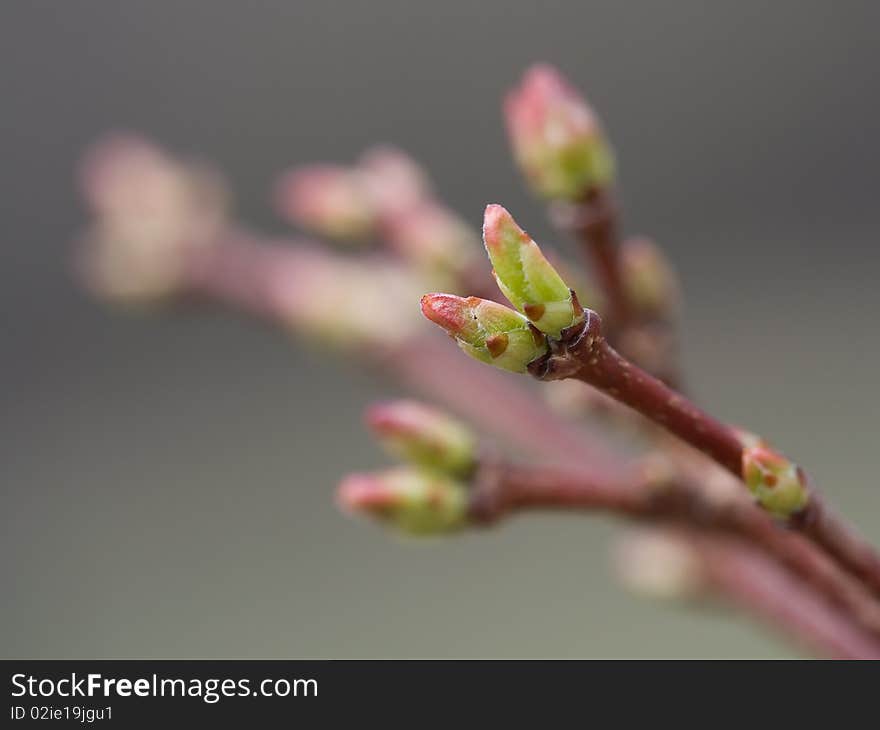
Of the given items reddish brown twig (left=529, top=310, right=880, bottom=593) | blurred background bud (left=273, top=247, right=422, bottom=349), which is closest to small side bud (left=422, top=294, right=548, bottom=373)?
reddish brown twig (left=529, top=310, right=880, bottom=593)

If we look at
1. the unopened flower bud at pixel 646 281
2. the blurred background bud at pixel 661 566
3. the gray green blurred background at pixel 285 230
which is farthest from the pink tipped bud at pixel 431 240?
the gray green blurred background at pixel 285 230

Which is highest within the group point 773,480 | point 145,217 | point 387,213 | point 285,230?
point 285,230

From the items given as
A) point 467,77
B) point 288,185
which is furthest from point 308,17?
point 288,185

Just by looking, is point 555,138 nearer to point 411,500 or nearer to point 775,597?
point 411,500

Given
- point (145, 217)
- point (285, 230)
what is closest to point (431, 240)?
point (145, 217)

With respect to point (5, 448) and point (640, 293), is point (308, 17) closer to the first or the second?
point (5, 448)

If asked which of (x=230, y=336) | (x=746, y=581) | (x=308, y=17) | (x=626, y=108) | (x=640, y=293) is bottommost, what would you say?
(x=746, y=581)
